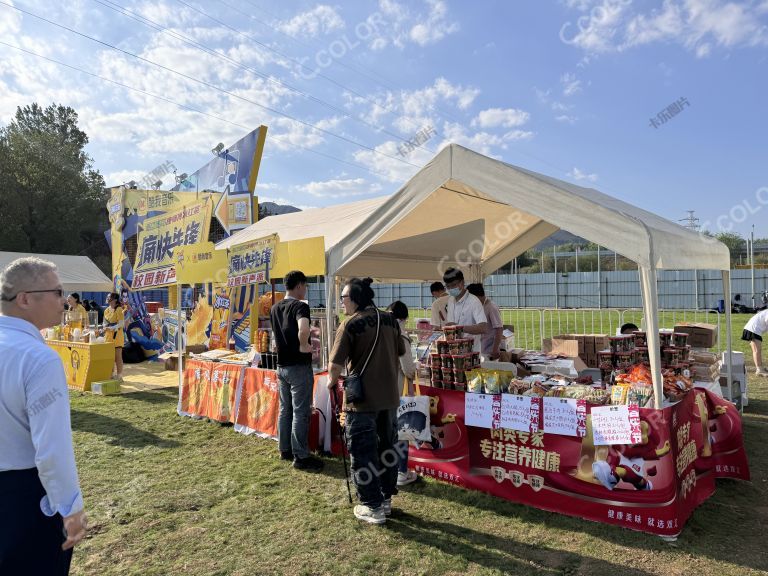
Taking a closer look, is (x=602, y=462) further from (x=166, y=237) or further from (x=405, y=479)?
(x=166, y=237)

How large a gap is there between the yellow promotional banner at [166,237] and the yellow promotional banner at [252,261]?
5.69 m

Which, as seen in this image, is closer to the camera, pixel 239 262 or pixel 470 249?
pixel 239 262

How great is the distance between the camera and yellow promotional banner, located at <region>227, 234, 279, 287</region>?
572cm

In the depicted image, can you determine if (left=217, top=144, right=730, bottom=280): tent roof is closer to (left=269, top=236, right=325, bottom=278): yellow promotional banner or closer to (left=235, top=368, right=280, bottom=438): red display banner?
(left=269, top=236, right=325, bottom=278): yellow promotional banner

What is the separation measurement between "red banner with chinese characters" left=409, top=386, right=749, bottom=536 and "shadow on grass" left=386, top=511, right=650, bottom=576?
0.54 metres

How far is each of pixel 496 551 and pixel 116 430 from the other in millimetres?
5289

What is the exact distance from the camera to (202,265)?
6.84 metres

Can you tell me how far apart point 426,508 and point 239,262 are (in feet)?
12.5

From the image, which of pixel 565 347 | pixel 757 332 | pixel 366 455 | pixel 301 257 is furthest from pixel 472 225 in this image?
pixel 757 332

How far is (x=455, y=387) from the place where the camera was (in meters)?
4.17

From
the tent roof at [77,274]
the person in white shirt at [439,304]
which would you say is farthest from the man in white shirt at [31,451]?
the tent roof at [77,274]

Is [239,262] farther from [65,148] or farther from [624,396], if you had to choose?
[65,148]

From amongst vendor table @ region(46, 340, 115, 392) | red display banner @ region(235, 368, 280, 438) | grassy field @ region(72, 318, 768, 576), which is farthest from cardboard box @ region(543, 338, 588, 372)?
vendor table @ region(46, 340, 115, 392)

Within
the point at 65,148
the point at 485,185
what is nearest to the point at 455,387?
the point at 485,185
